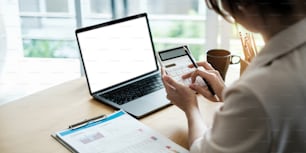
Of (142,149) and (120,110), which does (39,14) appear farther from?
(142,149)

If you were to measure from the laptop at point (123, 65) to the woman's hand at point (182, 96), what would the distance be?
4.3 inches

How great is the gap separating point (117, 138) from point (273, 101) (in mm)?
477

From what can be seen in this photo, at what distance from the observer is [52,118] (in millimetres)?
1097

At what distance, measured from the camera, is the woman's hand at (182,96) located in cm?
99

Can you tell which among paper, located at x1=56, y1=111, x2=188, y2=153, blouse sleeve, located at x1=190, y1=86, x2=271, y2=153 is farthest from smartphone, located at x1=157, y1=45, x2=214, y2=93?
blouse sleeve, located at x1=190, y1=86, x2=271, y2=153

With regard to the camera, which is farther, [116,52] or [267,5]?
[116,52]

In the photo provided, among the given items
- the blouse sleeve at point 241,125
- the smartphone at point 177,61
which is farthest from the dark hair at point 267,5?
the smartphone at point 177,61

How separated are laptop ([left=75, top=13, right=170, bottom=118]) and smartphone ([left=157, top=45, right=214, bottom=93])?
8cm

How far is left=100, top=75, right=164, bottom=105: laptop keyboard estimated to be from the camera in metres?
1.18

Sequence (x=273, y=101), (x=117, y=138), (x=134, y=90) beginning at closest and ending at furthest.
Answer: (x=273, y=101)
(x=117, y=138)
(x=134, y=90)

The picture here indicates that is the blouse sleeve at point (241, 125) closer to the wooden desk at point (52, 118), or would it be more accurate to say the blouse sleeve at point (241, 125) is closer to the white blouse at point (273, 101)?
the white blouse at point (273, 101)

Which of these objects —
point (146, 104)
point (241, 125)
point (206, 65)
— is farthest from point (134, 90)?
point (241, 125)

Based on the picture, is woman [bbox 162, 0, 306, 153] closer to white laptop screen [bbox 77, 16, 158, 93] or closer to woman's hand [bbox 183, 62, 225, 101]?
woman's hand [bbox 183, 62, 225, 101]

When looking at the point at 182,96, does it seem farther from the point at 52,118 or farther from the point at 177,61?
the point at 52,118
